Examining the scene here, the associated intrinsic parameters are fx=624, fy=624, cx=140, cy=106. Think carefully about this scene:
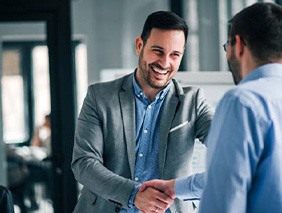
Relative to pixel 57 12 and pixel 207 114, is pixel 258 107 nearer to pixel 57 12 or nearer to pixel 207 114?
pixel 207 114

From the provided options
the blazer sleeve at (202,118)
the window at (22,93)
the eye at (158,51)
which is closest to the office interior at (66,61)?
the window at (22,93)

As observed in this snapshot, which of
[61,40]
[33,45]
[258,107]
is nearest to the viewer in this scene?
[258,107]

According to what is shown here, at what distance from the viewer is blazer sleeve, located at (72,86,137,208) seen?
Answer: 73.7 inches

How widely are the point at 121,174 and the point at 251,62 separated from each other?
2.63ft

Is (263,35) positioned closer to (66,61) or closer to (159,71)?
(159,71)

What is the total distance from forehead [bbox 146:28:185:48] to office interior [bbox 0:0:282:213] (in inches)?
44.5

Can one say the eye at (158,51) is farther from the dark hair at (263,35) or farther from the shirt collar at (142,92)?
the dark hair at (263,35)

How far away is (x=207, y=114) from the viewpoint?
201 cm

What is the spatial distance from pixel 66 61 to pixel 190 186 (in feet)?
8.01

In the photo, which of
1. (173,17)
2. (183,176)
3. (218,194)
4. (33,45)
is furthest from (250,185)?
(33,45)

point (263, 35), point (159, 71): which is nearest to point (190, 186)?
point (159, 71)

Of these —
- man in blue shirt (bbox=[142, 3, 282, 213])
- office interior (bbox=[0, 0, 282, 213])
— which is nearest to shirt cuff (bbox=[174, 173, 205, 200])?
man in blue shirt (bbox=[142, 3, 282, 213])

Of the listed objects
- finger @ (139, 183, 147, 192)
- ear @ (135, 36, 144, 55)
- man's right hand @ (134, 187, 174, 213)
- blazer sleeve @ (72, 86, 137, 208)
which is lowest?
man's right hand @ (134, 187, 174, 213)

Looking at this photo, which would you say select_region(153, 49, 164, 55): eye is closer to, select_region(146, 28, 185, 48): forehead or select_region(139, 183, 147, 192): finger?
select_region(146, 28, 185, 48): forehead
